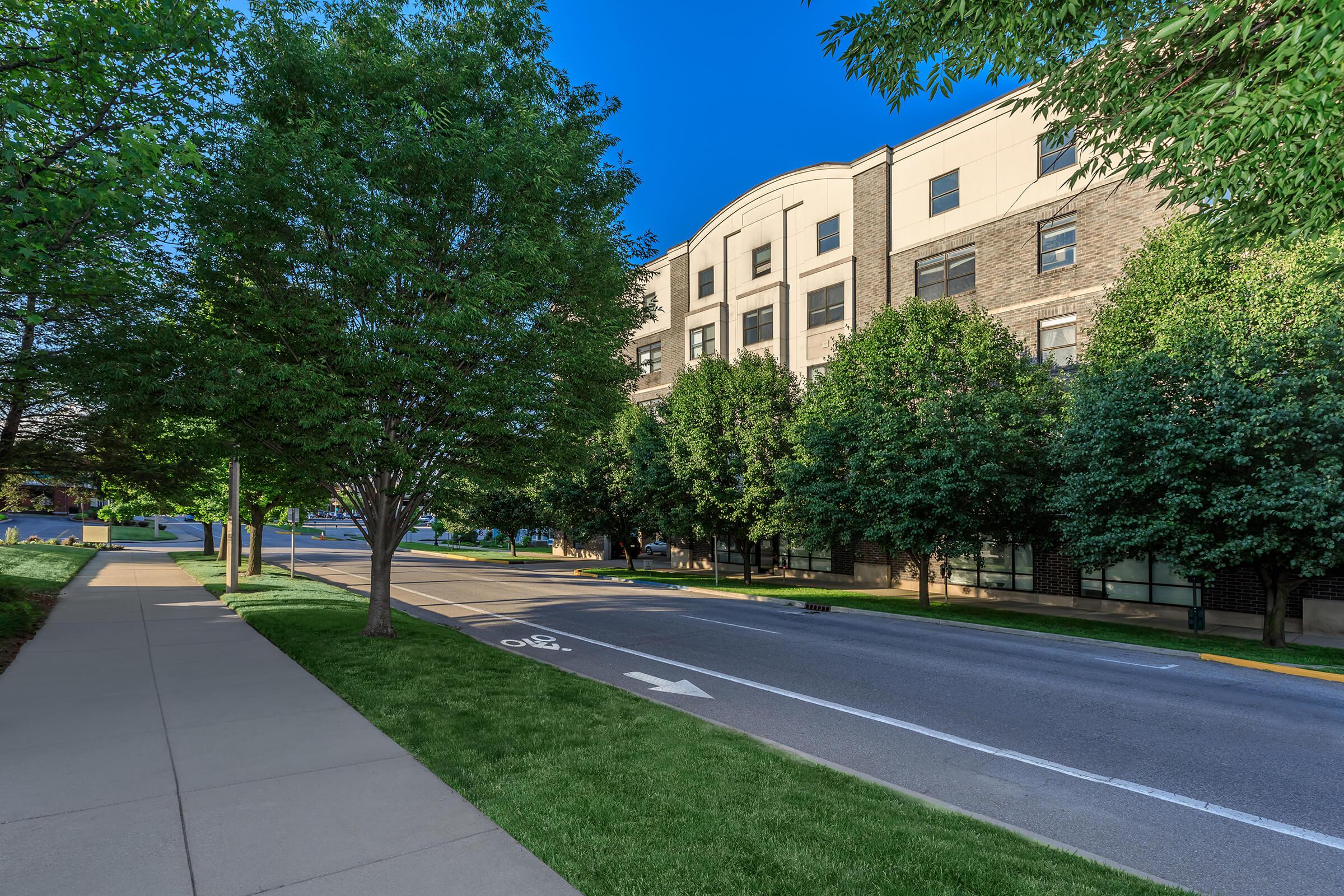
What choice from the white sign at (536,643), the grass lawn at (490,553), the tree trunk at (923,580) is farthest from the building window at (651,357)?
the white sign at (536,643)

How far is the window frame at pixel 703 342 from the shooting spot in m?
35.5

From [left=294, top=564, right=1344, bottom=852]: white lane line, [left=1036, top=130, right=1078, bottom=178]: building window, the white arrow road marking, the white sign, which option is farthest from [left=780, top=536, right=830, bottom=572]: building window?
the white arrow road marking

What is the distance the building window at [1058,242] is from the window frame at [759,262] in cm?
1284

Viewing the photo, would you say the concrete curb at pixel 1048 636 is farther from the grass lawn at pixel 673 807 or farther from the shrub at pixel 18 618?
the shrub at pixel 18 618

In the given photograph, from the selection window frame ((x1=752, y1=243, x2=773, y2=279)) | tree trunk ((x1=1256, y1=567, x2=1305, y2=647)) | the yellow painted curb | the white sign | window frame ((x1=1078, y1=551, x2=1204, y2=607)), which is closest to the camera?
the yellow painted curb

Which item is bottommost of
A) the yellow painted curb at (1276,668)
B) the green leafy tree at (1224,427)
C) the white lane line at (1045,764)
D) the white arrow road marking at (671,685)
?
the yellow painted curb at (1276,668)

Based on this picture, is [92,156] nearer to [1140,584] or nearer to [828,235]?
[1140,584]

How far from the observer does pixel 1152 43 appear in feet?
Answer: 19.7

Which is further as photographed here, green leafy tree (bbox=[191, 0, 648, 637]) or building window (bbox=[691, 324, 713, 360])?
building window (bbox=[691, 324, 713, 360])

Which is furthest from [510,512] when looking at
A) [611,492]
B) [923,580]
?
[923,580]

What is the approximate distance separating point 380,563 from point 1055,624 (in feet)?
53.8

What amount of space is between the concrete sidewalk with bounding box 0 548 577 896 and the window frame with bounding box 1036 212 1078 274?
948 inches

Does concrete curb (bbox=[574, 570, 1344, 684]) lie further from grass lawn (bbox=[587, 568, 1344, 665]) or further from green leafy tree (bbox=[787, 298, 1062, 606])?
green leafy tree (bbox=[787, 298, 1062, 606])

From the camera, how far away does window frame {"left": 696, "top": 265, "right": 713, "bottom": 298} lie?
119ft
